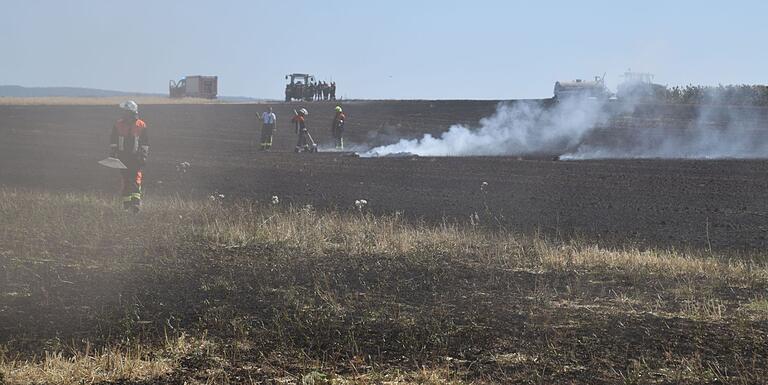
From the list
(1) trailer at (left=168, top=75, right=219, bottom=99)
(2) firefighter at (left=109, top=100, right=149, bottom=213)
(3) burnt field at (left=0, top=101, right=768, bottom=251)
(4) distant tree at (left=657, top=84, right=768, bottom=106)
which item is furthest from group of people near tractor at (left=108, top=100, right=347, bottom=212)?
(1) trailer at (left=168, top=75, right=219, bottom=99)

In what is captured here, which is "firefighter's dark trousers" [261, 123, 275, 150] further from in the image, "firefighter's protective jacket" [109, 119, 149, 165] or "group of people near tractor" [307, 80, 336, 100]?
"group of people near tractor" [307, 80, 336, 100]

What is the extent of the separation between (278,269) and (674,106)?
116 ft

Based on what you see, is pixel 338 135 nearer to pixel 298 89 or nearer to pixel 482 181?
pixel 482 181

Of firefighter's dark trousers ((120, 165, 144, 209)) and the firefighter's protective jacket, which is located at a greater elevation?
the firefighter's protective jacket

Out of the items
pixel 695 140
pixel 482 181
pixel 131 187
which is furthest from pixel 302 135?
pixel 131 187

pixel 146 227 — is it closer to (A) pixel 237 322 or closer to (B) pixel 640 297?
(A) pixel 237 322

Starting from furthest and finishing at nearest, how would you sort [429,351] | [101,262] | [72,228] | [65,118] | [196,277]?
[65,118], [72,228], [101,262], [196,277], [429,351]

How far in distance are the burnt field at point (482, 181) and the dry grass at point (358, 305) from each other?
2.44 metres

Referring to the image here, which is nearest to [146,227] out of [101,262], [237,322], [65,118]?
[101,262]

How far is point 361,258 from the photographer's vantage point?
38.3 feet

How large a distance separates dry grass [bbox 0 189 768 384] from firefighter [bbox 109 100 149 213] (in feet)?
3.63

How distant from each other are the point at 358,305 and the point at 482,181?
1351 centimetres

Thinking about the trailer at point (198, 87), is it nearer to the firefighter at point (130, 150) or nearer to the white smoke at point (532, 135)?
the white smoke at point (532, 135)

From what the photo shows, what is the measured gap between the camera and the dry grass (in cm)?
707
